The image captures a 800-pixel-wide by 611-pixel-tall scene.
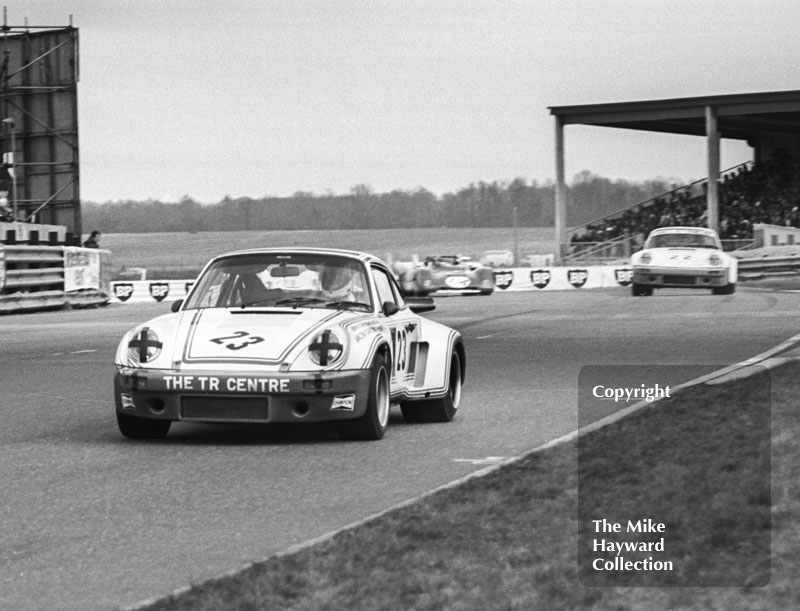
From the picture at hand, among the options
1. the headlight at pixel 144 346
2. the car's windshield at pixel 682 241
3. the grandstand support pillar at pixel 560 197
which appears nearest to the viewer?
the headlight at pixel 144 346

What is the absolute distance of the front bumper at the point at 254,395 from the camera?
902 centimetres

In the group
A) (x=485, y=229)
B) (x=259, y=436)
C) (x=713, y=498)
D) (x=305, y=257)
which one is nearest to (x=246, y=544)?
(x=713, y=498)

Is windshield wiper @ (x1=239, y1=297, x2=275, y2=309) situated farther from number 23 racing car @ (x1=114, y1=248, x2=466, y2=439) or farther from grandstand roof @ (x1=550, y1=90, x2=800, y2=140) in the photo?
grandstand roof @ (x1=550, y1=90, x2=800, y2=140)

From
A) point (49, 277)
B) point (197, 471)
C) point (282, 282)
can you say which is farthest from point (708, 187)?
point (197, 471)

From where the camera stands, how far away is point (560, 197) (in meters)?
65.5

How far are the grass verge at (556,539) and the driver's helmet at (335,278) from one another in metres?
2.90

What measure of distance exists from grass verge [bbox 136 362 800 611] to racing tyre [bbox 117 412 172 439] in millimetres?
2987

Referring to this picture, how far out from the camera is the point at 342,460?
8.59 metres

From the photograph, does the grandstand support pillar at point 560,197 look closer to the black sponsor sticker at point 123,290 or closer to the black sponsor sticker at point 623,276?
the black sponsor sticker at point 623,276

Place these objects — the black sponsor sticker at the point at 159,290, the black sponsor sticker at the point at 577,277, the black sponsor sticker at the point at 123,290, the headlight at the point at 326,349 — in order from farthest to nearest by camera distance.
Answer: the black sponsor sticker at the point at 577,277, the black sponsor sticker at the point at 159,290, the black sponsor sticker at the point at 123,290, the headlight at the point at 326,349

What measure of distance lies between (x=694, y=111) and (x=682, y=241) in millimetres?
31580

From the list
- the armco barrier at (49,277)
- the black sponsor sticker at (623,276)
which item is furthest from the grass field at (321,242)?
the armco barrier at (49,277)

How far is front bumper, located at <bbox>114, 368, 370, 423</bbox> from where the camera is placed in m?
9.02

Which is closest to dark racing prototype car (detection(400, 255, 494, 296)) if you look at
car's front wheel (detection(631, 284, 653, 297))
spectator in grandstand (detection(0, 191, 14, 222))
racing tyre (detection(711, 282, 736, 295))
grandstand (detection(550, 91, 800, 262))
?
car's front wheel (detection(631, 284, 653, 297))
